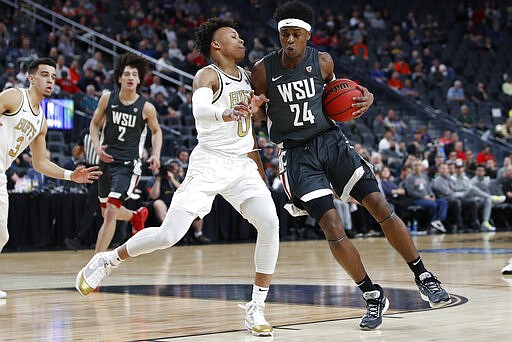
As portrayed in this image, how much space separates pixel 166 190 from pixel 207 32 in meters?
8.58

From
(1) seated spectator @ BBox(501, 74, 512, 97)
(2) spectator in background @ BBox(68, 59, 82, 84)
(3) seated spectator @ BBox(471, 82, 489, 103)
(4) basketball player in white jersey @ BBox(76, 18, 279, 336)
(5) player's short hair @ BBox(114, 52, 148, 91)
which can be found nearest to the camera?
(4) basketball player in white jersey @ BBox(76, 18, 279, 336)

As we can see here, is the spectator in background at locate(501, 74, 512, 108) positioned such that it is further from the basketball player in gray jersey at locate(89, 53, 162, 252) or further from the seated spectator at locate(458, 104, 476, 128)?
the basketball player in gray jersey at locate(89, 53, 162, 252)

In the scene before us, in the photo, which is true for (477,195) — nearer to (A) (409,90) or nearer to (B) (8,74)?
(A) (409,90)

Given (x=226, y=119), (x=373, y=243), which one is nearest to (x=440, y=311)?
(x=226, y=119)

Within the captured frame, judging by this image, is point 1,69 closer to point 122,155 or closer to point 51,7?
point 51,7

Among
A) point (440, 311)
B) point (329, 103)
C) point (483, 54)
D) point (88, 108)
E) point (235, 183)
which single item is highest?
point (483, 54)

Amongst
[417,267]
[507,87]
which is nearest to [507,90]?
[507,87]

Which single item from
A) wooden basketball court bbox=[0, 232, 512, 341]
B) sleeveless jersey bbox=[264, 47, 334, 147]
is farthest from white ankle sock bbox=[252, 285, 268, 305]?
sleeveless jersey bbox=[264, 47, 334, 147]

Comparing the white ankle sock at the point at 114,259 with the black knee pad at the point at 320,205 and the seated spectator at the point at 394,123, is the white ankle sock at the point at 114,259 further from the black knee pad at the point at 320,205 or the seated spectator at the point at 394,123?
the seated spectator at the point at 394,123

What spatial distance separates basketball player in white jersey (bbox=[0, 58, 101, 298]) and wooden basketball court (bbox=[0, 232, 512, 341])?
86 cm

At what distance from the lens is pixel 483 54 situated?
24.8m

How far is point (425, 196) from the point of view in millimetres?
16922

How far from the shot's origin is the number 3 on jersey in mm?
5516

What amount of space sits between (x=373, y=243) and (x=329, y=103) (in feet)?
28.3
